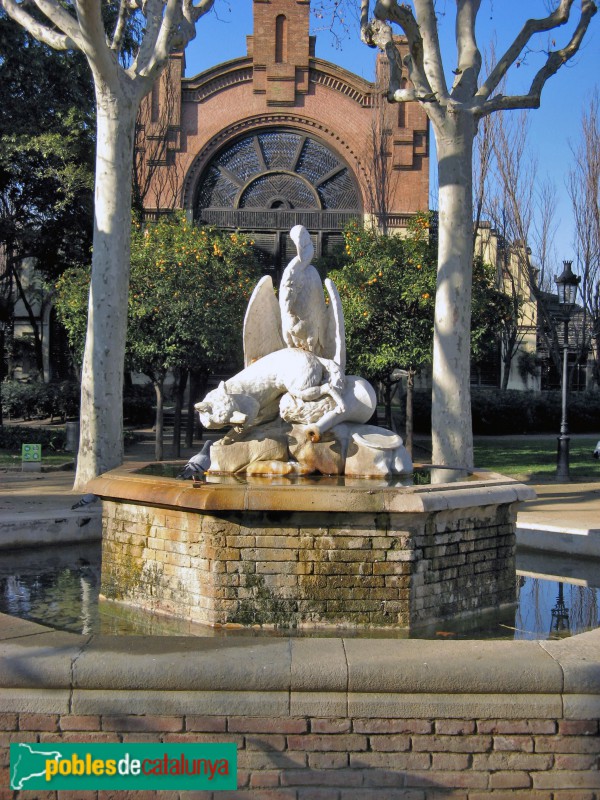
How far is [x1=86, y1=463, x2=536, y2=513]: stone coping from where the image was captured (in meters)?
5.49

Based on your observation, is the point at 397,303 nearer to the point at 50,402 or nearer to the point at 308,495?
the point at 50,402

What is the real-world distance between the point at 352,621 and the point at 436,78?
33.8 feet

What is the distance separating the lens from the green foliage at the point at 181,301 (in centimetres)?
1856

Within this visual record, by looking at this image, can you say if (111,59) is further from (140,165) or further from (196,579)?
(140,165)

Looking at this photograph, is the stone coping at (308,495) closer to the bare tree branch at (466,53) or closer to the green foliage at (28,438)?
the bare tree branch at (466,53)

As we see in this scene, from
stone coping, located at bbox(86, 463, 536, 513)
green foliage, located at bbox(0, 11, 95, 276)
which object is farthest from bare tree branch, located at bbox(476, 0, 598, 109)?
green foliage, located at bbox(0, 11, 95, 276)

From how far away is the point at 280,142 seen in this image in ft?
98.0

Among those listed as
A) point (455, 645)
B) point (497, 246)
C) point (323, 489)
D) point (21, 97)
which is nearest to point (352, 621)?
point (323, 489)

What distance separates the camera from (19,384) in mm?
28062

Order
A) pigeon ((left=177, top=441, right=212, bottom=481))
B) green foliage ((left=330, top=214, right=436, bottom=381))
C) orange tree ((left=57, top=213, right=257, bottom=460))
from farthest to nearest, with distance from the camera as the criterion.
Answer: orange tree ((left=57, top=213, right=257, bottom=460)) < green foliage ((left=330, top=214, right=436, bottom=381)) < pigeon ((left=177, top=441, right=212, bottom=481))

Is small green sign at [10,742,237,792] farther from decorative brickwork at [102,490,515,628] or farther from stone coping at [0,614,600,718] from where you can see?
decorative brickwork at [102,490,515,628]

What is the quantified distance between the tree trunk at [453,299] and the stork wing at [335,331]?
6031 millimetres

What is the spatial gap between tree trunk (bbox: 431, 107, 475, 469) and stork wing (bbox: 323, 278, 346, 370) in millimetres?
6031

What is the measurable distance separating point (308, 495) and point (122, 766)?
2.12 meters
